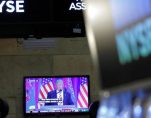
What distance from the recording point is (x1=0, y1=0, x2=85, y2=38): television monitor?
3884 mm

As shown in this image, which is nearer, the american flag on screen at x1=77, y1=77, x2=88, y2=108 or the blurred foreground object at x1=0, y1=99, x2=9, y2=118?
the blurred foreground object at x1=0, y1=99, x2=9, y2=118

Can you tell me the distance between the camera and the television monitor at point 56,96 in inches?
276

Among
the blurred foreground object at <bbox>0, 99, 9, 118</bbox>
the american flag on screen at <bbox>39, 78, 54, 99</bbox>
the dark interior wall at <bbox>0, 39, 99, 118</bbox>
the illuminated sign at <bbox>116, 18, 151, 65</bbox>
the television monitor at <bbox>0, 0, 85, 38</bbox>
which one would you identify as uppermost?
the television monitor at <bbox>0, 0, 85, 38</bbox>

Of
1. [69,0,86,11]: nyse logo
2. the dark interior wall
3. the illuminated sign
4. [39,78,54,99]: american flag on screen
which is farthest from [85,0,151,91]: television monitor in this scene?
the dark interior wall

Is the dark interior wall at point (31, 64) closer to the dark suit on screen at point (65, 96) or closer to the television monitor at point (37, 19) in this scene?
the dark suit on screen at point (65, 96)

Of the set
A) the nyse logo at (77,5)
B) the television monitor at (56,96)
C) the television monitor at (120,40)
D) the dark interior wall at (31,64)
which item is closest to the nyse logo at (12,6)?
the nyse logo at (77,5)

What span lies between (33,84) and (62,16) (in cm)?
319

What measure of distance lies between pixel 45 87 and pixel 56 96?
8.9 inches

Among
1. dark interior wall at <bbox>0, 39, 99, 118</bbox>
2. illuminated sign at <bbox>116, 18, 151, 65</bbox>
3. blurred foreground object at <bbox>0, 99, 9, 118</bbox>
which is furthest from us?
dark interior wall at <bbox>0, 39, 99, 118</bbox>

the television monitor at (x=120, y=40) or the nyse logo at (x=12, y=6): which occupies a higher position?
the nyse logo at (x=12, y=6)

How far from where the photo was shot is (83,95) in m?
7.06

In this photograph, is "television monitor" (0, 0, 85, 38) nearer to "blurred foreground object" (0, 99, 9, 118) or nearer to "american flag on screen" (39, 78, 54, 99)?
"blurred foreground object" (0, 99, 9, 118)

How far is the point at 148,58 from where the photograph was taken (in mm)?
1126

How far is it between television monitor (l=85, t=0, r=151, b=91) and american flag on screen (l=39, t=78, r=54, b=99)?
5.73 m
